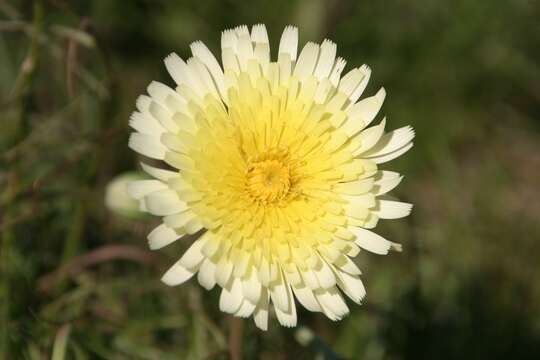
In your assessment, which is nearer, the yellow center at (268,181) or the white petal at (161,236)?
the white petal at (161,236)

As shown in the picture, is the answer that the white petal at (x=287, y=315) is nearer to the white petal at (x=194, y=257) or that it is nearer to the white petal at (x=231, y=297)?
the white petal at (x=231, y=297)

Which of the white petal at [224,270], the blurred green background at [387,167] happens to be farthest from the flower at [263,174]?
the blurred green background at [387,167]

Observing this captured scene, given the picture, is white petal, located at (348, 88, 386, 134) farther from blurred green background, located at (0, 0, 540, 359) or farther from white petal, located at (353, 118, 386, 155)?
blurred green background, located at (0, 0, 540, 359)

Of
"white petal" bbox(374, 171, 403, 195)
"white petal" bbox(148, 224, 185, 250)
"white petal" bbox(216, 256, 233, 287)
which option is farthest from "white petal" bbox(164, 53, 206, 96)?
"white petal" bbox(374, 171, 403, 195)

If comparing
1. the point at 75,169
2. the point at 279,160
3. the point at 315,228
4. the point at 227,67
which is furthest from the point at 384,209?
the point at 75,169

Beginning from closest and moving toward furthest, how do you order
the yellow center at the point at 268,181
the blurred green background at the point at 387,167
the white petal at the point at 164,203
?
the white petal at the point at 164,203 → the yellow center at the point at 268,181 → the blurred green background at the point at 387,167

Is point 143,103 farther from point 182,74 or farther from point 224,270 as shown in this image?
point 224,270

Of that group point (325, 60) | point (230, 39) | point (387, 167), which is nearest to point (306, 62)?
point (325, 60)

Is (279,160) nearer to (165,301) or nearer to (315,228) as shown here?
(315,228)
